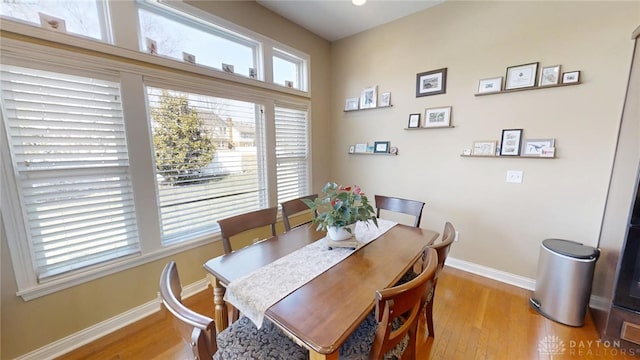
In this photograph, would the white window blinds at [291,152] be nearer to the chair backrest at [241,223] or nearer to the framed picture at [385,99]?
the framed picture at [385,99]

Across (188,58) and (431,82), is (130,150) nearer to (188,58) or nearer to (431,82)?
(188,58)

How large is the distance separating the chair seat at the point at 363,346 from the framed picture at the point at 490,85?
2282 millimetres

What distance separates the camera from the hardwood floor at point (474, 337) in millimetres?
1623

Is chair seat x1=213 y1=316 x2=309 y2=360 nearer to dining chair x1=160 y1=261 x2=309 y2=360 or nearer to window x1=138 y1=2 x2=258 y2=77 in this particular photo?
dining chair x1=160 y1=261 x2=309 y2=360

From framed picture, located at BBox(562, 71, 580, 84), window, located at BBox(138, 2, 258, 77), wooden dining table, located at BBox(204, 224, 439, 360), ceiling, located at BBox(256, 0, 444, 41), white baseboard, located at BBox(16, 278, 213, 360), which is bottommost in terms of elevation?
white baseboard, located at BBox(16, 278, 213, 360)

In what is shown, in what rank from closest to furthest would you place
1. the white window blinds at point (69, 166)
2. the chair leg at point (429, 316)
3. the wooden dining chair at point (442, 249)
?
the wooden dining chair at point (442, 249), the white window blinds at point (69, 166), the chair leg at point (429, 316)

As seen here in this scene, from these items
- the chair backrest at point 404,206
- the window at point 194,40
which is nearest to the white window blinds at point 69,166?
the window at point 194,40

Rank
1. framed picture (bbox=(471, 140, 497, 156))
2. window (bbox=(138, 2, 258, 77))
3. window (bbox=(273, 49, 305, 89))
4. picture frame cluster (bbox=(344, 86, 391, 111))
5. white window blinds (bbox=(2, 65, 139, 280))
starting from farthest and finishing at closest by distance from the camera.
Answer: picture frame cluster (bbox=(344, 86, 391, 111))
window (bbox=(273, 49, 305, 89))
framed picture (bbox=(471, 140, 497, 156))
window (bbox=(138, 2, 258, 77))
white window blinds (bbox=(2, 65, 139, 280))

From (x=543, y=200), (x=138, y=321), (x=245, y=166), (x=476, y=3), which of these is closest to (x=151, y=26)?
(x=245, y=166)

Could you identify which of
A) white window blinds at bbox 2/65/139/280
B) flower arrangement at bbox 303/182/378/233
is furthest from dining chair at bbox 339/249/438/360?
white window blinds at bbox 2/65/139/280

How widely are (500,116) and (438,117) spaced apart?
0.55 metres

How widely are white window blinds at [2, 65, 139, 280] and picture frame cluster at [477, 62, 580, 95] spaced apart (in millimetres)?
3173

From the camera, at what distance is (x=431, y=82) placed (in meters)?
2.66

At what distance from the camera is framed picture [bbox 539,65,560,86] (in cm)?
202
